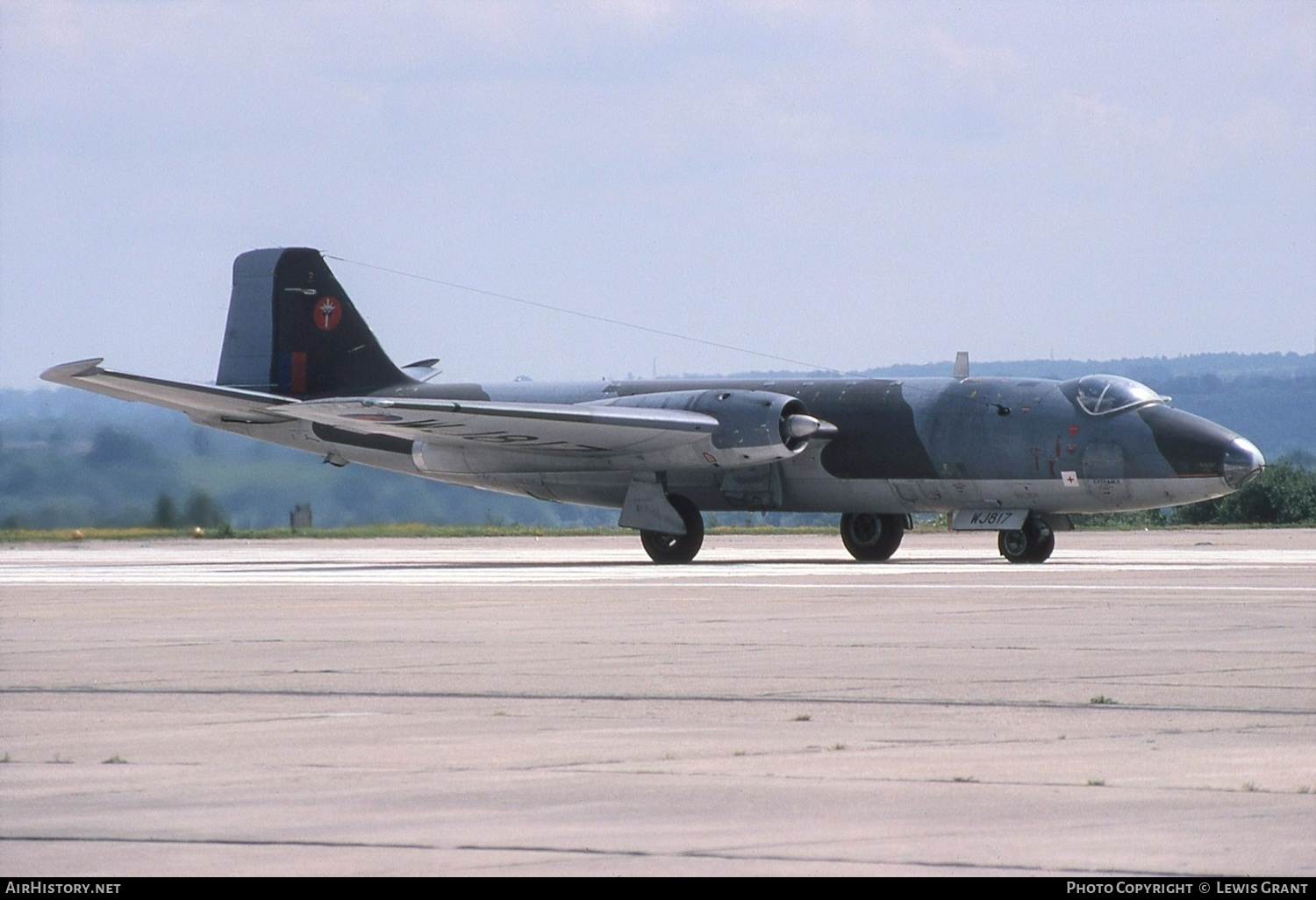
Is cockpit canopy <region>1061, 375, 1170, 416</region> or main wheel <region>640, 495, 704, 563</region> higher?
cockpit canopy <region>1061, 375, 1170, 416</region>

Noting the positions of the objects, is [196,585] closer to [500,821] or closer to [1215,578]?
[1215,578]

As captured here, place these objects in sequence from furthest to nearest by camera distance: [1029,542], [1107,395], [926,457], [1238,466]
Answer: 1. [926,457]
2. [1029,542]
3. [1107,395]
4. [1238,466]

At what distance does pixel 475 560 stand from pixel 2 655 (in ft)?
61.2

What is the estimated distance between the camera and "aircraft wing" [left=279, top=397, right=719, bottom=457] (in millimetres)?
28250

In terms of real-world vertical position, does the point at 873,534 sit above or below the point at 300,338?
below

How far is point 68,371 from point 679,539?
10.2m

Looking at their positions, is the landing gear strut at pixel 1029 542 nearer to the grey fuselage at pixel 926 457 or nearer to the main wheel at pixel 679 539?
the grey fuselage at pixel 926 457

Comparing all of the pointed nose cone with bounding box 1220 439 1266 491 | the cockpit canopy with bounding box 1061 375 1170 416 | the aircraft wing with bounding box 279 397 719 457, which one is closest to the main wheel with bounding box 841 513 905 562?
the aircraft wing with bounding box 279 397 719 457

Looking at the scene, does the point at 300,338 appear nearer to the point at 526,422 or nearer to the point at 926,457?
the point at 526,422

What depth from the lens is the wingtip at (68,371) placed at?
27.4 metres

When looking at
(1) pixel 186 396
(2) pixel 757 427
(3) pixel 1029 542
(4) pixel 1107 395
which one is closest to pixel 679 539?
(2) pixel 757 427

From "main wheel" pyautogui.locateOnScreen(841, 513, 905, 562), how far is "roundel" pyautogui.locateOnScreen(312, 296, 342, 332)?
38.0 ft

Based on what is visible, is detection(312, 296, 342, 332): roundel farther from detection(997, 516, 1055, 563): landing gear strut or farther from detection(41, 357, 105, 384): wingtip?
detection(997, 516, 1055, 563): landing gear strut

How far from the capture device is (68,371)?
92.1ft
